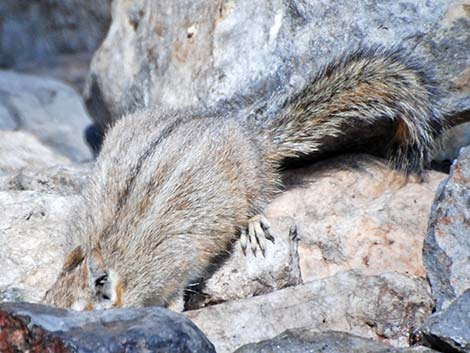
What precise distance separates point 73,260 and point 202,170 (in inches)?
36.5

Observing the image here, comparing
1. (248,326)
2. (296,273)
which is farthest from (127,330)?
(296,273)

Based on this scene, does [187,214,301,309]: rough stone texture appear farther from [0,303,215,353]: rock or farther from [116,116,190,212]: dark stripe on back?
[0,303,215,353]: rock

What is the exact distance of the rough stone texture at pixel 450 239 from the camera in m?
5.52

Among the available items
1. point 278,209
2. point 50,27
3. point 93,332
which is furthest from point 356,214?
point 50,27

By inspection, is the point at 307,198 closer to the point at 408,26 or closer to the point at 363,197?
the point at 363,197

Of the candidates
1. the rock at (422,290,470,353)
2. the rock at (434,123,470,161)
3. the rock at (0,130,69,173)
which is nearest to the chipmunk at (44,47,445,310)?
the rock at (434,123,470,161)

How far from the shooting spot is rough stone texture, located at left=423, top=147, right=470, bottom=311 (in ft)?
18.1

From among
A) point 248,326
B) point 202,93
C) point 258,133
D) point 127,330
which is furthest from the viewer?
point 202,93

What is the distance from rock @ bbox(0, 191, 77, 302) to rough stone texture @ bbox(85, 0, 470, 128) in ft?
4.29

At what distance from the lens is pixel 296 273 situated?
20.0ft

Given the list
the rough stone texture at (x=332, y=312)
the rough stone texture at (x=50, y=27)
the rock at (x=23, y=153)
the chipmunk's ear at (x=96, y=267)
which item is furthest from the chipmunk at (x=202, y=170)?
the rough stone texture at (x=50, y=27)

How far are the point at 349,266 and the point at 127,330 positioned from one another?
1.93m

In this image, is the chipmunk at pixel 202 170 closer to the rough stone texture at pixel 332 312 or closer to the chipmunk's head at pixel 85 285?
the chipmunk's head at pixel 85 285

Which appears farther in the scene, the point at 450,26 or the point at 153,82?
the point at 153,82
